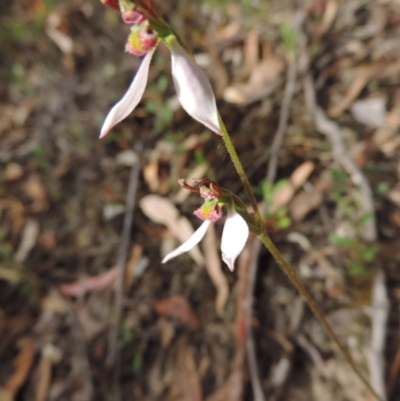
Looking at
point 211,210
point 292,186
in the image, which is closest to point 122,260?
point 292,186

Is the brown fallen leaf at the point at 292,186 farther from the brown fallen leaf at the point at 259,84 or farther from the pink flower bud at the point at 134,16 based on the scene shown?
the pink flower bud at the point at 134,16

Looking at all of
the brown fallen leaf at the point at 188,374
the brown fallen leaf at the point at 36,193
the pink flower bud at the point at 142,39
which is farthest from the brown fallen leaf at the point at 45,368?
the pink flower bud at the point at 142,39

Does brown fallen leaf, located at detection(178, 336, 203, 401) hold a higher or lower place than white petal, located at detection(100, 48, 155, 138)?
lower

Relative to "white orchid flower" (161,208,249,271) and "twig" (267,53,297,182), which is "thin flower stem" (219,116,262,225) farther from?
"twig" (267,53,297,182)

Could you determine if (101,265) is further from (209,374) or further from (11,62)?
(11,62)

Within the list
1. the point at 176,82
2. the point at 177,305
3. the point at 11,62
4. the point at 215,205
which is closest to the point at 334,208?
the point at 177,305

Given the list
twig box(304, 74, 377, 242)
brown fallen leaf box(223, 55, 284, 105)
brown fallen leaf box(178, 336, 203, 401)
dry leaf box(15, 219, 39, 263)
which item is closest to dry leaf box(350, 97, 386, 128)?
twig box(304, 74, 377, 242)
